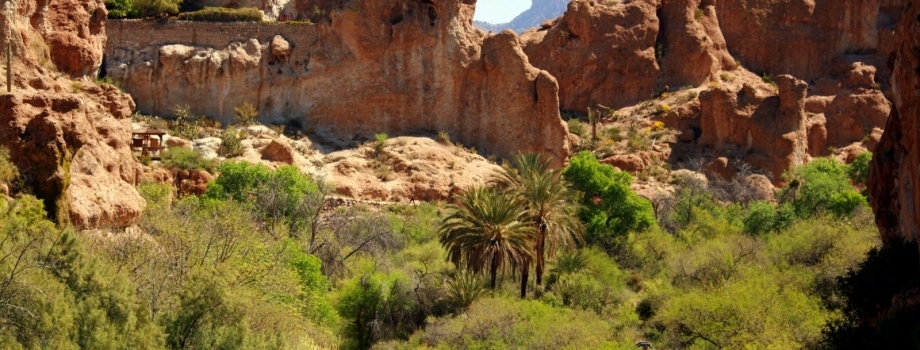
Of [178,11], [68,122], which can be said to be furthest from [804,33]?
[68,122]

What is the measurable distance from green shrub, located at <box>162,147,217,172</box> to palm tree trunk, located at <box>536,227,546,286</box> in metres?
13.1

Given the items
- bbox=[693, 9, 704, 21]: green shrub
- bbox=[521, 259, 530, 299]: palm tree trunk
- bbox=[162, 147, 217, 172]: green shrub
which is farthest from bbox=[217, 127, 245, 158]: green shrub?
bbox=[693, 9, 704, 21]: green shrub

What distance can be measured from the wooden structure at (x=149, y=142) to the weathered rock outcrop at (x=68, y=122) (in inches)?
95.4

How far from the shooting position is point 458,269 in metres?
44.0

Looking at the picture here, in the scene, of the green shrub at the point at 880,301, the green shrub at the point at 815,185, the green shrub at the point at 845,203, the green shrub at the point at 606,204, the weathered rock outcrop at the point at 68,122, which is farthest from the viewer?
the green shrub at the point at 815,185

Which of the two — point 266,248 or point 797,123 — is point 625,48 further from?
point 266,248

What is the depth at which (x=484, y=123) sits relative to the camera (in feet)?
198

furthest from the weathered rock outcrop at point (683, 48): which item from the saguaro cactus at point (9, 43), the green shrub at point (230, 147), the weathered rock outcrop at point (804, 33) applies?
the saguaro cactus at point (9, 43)

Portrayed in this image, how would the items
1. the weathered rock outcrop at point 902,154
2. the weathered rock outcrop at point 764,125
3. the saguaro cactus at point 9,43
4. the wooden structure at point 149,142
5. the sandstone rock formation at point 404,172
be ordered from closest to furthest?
the weathered rock outcrop at point 902,154
the saguaro cactus at point 9,43
the wooden structure at point 149,142
the sandstone rock formation at point 404,172
the weathered rock outcrop at point 764,125

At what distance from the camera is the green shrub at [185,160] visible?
50.8 metres

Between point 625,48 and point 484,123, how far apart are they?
33.0ft

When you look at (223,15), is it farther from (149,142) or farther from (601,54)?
(601,54)

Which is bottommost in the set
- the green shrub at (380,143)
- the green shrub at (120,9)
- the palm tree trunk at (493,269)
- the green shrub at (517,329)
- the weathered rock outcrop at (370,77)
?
the green shrub at (517,329)

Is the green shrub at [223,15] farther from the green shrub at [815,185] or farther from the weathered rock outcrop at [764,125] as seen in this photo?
the green shrub at [815,185]
